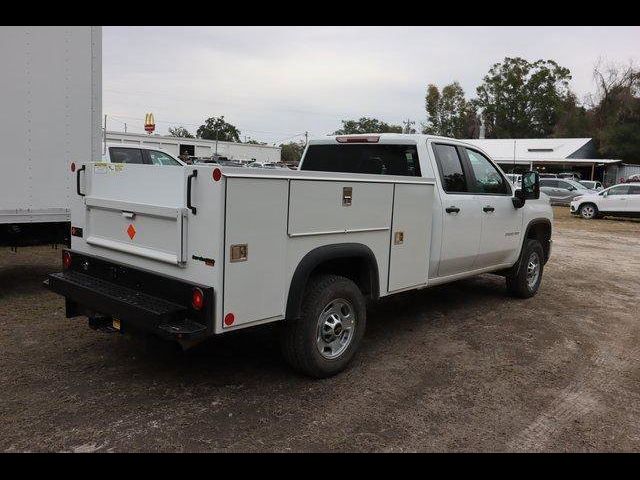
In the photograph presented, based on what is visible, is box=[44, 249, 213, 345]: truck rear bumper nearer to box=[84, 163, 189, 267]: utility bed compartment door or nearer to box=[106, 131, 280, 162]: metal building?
box=[84, 163, 189, 267]: utility bed compartment door

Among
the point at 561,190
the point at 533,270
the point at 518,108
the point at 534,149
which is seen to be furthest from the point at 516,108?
the point at 533,270

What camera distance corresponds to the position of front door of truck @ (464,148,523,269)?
6301 millimetres

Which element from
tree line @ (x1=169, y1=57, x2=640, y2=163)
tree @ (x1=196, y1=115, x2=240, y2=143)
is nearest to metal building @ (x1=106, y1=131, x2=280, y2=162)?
tree line @ (x1=169, y1=57, x2=640, y2=163)

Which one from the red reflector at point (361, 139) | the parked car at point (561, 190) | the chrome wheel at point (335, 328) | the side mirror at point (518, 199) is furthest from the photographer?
the parked car at point (561, 190)

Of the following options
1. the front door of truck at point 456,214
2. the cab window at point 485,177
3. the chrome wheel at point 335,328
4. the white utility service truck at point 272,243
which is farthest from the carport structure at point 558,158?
the chrome wheel at point 335,328

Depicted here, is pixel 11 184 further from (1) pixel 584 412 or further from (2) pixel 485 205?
(1) pixel 584 412

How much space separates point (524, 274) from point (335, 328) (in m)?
3.91

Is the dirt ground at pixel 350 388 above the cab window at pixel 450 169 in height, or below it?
below

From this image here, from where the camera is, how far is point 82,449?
3328mm

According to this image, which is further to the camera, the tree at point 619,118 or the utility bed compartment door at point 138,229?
the tree at point 619,118

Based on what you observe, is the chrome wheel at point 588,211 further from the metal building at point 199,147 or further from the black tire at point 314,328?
the metal building at point 199,147

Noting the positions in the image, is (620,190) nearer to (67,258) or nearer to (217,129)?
(67,258)

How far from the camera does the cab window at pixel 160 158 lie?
41.2 feet

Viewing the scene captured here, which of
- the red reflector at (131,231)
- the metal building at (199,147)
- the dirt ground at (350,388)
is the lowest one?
the dirt ground at (350,388)
